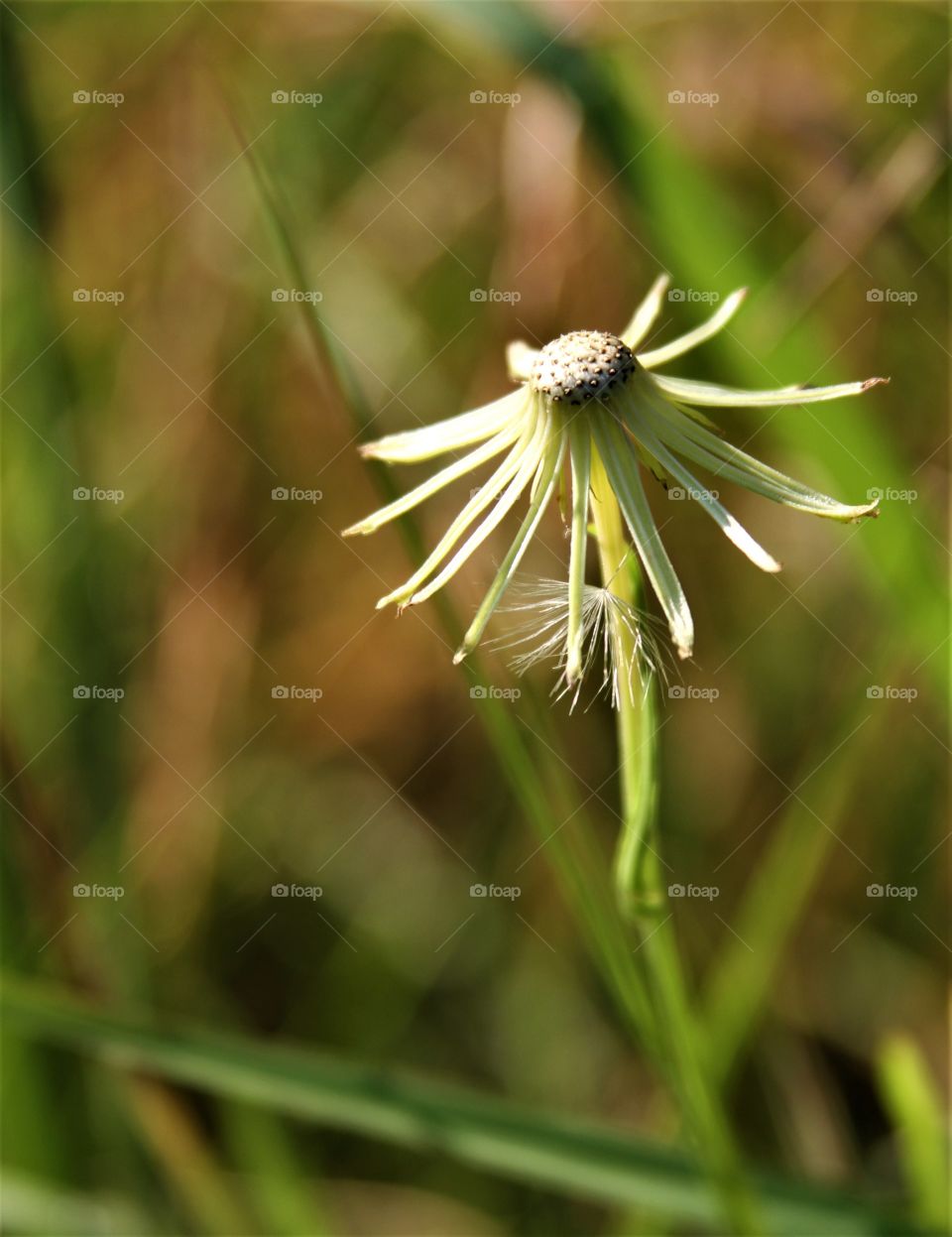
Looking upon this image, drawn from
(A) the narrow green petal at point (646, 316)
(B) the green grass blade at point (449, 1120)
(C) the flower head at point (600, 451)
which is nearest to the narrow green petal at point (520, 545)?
(C) the flower head at point (600, 451)

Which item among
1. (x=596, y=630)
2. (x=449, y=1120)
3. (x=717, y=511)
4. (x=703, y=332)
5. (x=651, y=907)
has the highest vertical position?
(x=703, y=332)

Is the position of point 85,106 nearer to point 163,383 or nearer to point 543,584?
point 163,383

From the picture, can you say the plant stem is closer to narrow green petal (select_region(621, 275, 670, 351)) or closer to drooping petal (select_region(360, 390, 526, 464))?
drooping petal (select_region(360, 390, 526, 464))

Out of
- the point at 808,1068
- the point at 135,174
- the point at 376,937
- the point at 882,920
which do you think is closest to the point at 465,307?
the point at 135,174

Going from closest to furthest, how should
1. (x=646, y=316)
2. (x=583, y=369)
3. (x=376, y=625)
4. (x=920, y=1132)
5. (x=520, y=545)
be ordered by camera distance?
(x=520, y=545) → (x=583, y=369) → (x=646, y=316) → (x=920, y=1132) → (x=376, y=625)

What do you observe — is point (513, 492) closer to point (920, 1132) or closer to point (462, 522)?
point (462, 522)

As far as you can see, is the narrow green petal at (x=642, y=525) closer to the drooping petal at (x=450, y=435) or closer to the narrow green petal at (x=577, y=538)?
the narrow green petal at (x=577, y=538)

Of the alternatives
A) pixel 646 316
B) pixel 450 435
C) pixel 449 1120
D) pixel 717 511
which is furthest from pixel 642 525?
pixel 449 1120
